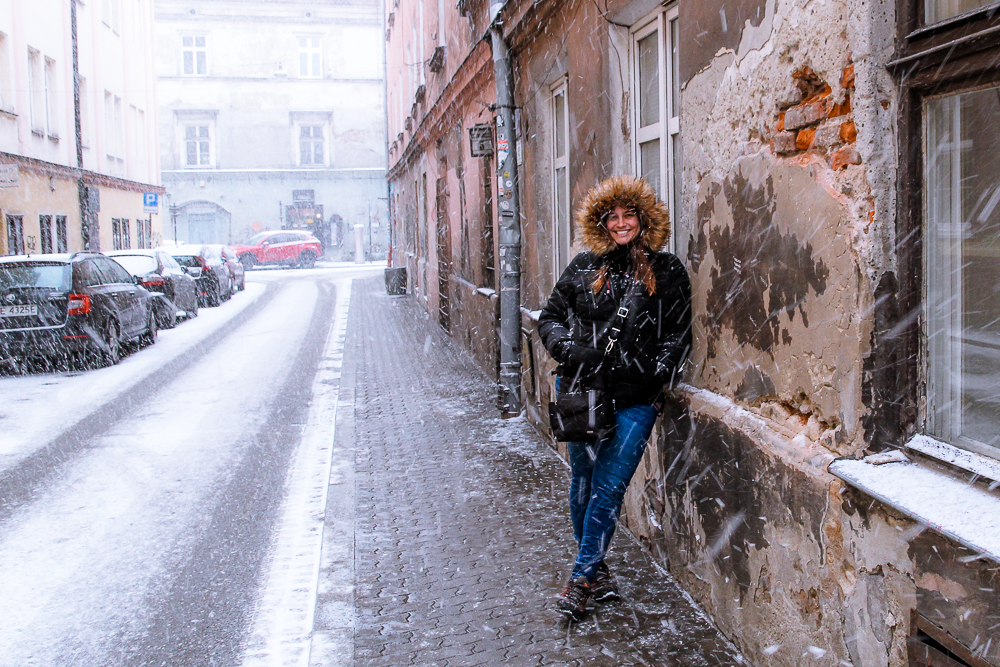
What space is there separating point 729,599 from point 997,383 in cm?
169

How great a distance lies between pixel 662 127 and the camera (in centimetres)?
489

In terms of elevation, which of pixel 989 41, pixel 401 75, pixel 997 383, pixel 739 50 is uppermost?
pixel 401 75

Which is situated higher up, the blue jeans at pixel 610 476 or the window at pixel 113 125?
the window at pixel 113 125

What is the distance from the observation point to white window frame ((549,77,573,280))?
6938 mm

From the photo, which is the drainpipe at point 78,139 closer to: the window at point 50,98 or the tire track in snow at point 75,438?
the window at point 50,98

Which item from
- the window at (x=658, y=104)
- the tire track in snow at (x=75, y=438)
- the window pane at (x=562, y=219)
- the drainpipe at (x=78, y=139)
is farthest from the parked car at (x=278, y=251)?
the window at (x=658, y=104)

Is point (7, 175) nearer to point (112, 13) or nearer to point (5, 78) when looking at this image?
point (5, 78)

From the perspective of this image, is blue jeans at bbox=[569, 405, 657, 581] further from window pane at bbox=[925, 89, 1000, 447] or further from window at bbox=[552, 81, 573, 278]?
window at bbox=[552, 81, 573, 278]

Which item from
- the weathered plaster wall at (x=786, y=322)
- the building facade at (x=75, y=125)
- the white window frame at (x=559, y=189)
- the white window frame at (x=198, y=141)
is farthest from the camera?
the white window frame at (x=198, y=141)

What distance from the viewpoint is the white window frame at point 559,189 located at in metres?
6.94

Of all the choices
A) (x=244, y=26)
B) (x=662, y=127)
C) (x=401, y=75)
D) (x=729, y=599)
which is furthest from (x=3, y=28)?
(x=244, y=26)

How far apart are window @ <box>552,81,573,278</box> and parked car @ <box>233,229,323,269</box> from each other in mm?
34800

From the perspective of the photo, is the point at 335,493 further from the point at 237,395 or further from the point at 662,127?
the point at 237,395

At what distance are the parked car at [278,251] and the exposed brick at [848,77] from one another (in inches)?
1555
